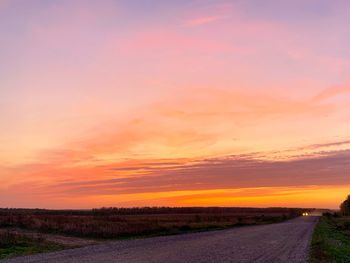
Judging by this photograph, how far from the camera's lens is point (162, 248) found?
32344 mm

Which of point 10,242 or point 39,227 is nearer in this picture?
point 10,242

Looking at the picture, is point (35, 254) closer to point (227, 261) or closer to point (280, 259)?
point (227, 261)

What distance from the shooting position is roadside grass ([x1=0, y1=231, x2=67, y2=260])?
30.5m

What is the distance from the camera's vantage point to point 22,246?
3400cm

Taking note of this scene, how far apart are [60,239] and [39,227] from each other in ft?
28.6

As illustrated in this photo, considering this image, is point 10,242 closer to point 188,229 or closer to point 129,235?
point 129,235

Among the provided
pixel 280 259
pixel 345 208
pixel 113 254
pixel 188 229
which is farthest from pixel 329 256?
pixel 345 208

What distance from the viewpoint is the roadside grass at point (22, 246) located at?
30.5m

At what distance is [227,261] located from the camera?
24.7 meters

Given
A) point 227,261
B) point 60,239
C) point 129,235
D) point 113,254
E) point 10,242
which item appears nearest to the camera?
point 227,261

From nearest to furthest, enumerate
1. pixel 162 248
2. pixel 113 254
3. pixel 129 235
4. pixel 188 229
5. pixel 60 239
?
pixel 113 254, pixel 162 248, pixel 60 239, pixel 129 235, pixel 188 229

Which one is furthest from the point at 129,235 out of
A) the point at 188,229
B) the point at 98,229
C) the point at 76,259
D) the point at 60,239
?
the point at 76,259

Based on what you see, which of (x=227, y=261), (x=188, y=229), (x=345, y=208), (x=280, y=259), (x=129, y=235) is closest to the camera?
(x=227, y=261)

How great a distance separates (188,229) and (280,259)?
1198 inches
